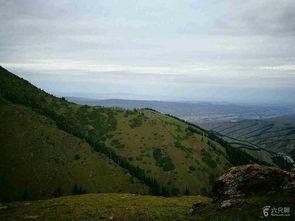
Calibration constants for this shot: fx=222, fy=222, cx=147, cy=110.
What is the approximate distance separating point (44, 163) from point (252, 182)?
11187 centimetres

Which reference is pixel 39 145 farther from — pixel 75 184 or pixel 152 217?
pixel 152 217

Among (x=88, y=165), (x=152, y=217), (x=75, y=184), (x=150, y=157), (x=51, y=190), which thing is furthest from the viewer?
(x=150, y=157)

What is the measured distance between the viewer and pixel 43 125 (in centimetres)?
14962

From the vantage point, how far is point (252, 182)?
122ft

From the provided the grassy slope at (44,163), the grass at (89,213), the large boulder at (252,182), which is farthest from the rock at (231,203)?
the grassy slope at (44,163)

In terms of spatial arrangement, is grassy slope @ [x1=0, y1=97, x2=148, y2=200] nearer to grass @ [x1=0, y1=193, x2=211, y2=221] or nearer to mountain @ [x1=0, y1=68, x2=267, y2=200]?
mountain @ [x1=0, y1=68, x2=267, y2=200]

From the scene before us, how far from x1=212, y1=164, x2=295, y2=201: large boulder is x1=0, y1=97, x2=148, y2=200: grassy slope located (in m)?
91.1

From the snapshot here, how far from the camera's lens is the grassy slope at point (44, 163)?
10675cm

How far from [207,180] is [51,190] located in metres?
119

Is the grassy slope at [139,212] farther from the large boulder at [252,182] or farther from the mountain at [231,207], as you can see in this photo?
the large boulder at [252,182]

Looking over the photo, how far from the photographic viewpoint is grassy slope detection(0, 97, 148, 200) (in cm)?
10675

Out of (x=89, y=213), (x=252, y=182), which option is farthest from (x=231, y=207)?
(x=89, y=213)

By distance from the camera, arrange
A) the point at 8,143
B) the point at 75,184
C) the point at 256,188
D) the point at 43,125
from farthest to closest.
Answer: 1. the point at 43,125
2. the point at 8,143
3. the point at 75,184
4. the point at 256,188

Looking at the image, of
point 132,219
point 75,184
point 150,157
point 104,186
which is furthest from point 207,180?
point 132,219
